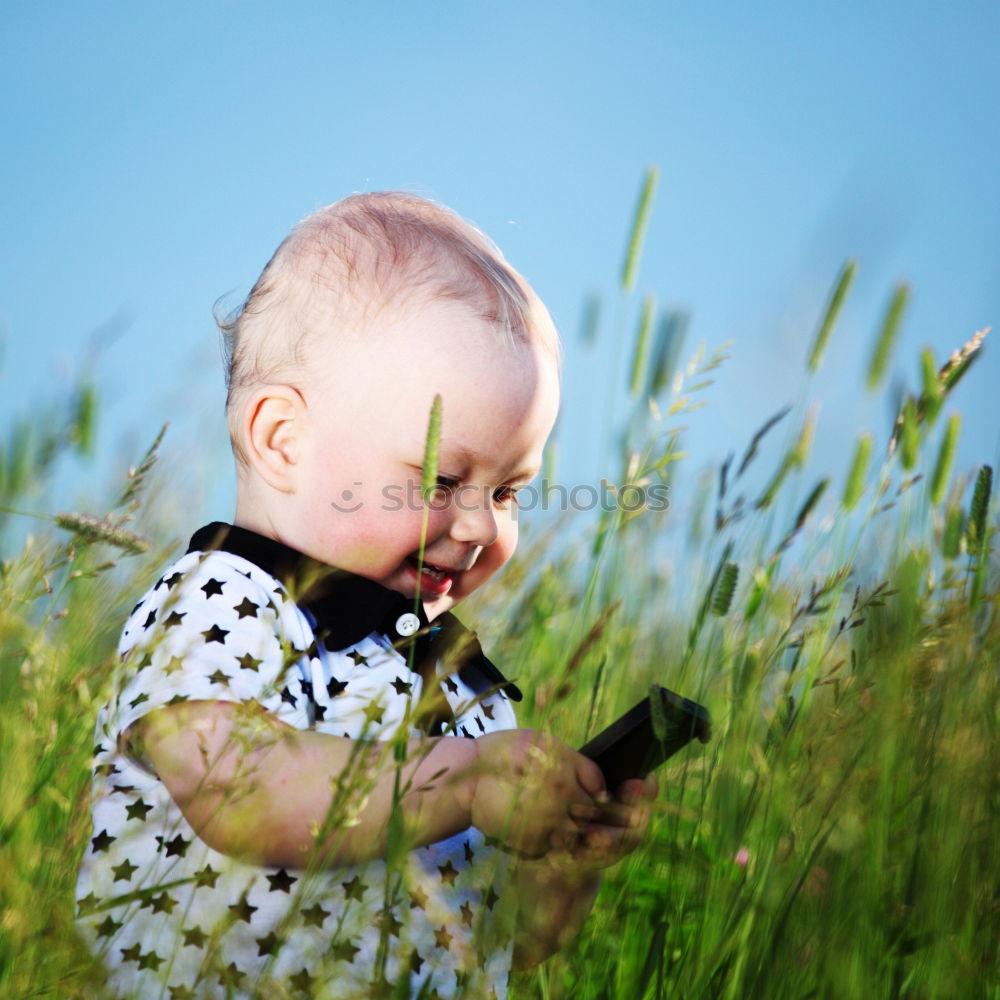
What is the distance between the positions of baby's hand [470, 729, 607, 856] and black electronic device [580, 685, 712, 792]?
0.02 meters

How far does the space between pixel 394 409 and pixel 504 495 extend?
22cm

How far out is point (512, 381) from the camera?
133cm

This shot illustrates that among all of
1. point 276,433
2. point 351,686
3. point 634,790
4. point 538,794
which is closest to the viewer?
point 538,794

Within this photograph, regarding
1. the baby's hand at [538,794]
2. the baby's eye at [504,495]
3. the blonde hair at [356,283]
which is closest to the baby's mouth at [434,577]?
the baby's eye at [504,495]

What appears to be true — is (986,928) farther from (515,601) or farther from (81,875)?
(81,875)

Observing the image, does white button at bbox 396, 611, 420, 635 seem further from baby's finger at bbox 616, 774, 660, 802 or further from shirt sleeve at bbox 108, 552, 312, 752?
baby's finger at bbox 616, 774, 660, 802

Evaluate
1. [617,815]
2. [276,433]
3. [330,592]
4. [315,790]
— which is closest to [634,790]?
[617,815]

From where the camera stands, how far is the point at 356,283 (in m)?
1.41

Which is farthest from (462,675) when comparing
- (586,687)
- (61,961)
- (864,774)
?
(61,961)

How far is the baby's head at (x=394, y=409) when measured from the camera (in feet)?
4.24

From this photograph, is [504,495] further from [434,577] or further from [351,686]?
[351,686]

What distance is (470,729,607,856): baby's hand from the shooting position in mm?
941

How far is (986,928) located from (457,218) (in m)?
1.22

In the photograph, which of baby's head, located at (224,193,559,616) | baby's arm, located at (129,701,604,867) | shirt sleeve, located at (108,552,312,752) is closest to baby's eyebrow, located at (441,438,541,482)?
baby's head, located at (224,193,559,616)
